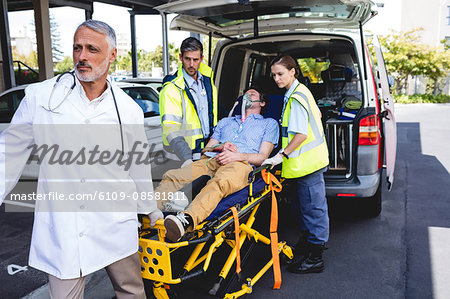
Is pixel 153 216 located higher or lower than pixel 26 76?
lower

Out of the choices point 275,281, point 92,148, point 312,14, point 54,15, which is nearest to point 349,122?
point 312,14

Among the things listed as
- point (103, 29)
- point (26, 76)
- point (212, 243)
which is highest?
point (26, 76)

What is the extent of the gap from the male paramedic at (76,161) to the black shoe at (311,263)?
1.99 metres

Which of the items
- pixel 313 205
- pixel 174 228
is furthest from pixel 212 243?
pixel 313 205

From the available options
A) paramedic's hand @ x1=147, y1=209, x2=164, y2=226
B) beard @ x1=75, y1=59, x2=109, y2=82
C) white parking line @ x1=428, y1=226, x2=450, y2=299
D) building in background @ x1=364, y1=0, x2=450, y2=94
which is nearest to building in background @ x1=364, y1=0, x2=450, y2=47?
building in background @ x1=364, y1=0, x2=450, y2=94

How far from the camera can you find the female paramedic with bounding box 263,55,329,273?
3.45 metres

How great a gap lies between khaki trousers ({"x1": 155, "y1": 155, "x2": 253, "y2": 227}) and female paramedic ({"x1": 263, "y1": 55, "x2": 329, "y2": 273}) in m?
0.32

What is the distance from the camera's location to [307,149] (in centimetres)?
Result: 351

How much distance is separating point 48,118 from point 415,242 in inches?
152

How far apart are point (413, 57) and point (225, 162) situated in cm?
2176

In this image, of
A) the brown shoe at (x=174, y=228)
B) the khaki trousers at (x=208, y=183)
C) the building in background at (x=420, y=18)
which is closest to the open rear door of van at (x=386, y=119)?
the khaki trousers at (x=208, y=183)

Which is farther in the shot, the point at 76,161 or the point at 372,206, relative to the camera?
the point at 372,206

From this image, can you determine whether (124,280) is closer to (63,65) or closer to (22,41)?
(63,65)

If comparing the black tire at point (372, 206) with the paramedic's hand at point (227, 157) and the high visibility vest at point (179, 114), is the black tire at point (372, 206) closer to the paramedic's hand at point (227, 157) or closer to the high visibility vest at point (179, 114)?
the paramedic's hand at point (227, 157)
